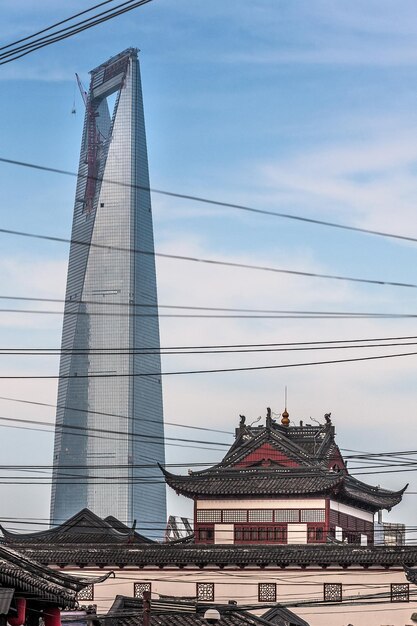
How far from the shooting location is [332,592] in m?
59.5

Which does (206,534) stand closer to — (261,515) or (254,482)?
(261,515)

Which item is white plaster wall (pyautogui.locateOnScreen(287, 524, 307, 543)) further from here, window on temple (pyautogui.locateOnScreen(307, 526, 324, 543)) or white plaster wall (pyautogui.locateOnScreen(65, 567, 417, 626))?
white plaster wall (pyautogui.locateOnScreen(65, 567, 417, 626))

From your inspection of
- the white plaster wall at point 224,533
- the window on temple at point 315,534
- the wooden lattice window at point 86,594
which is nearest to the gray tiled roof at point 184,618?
the wooden lattice window at point 86,594

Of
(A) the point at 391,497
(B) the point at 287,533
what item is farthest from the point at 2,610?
(A) the point at 391,497

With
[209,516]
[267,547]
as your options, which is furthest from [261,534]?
[267,547]

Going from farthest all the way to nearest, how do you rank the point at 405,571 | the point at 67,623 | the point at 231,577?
1. the point at 231,577
2. the point at 405,571
3. the point at 67,623

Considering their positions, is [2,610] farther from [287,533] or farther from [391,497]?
[391,497]

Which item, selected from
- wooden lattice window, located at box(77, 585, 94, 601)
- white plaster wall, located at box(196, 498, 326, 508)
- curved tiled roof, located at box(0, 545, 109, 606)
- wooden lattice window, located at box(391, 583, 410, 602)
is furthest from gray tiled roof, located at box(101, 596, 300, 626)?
white plaster wall, located at box(196, 498, 326, 508)

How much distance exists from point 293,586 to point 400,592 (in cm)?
468

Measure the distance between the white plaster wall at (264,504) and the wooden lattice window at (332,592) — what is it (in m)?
10.8

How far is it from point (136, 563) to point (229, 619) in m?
21.2

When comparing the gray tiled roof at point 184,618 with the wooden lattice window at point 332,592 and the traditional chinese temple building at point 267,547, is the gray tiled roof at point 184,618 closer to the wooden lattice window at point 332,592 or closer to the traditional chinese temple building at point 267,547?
the traditional chinese temple building at point 267,547

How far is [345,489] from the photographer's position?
237 feet

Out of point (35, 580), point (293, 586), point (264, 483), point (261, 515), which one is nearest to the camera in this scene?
point (35, 580)
